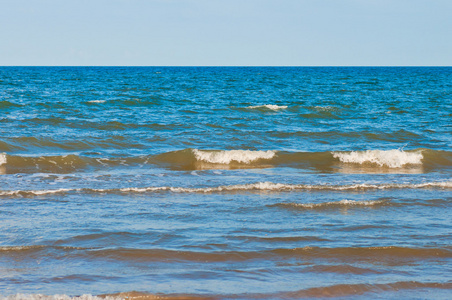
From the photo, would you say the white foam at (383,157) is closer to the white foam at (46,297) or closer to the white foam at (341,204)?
the white foam at (341,204)

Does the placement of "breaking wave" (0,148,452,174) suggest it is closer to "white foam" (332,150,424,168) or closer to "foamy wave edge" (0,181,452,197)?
"white foam" (332,150,424,168)

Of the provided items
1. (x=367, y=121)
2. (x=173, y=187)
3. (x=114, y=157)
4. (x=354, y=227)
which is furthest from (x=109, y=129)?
(x=354, y=227)

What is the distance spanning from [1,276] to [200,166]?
8.16 metres

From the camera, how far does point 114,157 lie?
1404cm

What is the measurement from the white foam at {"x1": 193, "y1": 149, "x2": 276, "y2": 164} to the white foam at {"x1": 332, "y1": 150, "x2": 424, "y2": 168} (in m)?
1.96

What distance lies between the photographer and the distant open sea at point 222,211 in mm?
5672

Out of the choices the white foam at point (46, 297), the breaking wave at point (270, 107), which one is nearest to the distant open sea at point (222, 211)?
the white foam at point (46, 297)

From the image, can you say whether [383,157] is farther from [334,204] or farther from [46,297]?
[46,297]

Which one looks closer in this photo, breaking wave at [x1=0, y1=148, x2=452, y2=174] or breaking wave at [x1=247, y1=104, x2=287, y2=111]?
breaking wave at [x1=0, y1=148, x2=452, y2=174]

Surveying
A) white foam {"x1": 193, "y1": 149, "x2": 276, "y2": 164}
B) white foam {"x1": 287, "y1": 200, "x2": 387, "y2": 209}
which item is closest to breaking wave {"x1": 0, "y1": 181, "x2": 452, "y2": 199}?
white foam {"x1": 287, "y1": 200, "x2": 387, "y2": 209}

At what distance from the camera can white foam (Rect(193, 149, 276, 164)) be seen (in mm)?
14203

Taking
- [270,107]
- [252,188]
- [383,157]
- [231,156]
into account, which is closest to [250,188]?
[252,188]

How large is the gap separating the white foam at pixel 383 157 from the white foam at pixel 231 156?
77.1 inches

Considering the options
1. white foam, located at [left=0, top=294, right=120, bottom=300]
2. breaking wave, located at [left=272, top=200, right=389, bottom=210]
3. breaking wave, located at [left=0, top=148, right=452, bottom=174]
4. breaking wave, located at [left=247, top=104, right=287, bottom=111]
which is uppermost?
breaking wave, located at [left=247, top=104, right=287, bottom=111]
